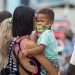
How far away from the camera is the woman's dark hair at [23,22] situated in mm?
2875

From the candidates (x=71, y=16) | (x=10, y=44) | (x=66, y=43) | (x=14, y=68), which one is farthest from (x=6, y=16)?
(x=71, y=16)

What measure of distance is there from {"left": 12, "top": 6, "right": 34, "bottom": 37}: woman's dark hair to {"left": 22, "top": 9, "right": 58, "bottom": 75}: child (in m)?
0.07

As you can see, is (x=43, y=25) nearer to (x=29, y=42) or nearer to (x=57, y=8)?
(x=29, y=42)

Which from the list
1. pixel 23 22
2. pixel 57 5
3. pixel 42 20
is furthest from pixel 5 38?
pixel 57 5

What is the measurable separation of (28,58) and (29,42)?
0.43 feet

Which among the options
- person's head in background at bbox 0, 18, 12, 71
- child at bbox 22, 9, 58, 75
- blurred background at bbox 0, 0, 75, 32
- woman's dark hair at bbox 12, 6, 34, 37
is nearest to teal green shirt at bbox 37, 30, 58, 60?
child at bbox 22, 9, 58, 75

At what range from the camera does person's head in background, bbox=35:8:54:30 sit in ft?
9.24

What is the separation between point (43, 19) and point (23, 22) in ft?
0.57

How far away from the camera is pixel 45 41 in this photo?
277cm

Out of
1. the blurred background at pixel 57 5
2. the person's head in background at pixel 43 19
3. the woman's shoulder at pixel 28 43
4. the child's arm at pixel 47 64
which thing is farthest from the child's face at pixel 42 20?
the blurred background at pixel 57 5

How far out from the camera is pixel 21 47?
→ 2.81 metres

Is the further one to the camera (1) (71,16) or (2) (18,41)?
(1) (71,16)

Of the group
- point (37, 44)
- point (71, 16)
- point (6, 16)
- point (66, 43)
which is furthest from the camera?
point (71, 16)

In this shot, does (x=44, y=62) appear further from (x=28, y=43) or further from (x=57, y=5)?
(x=57, y=5)
